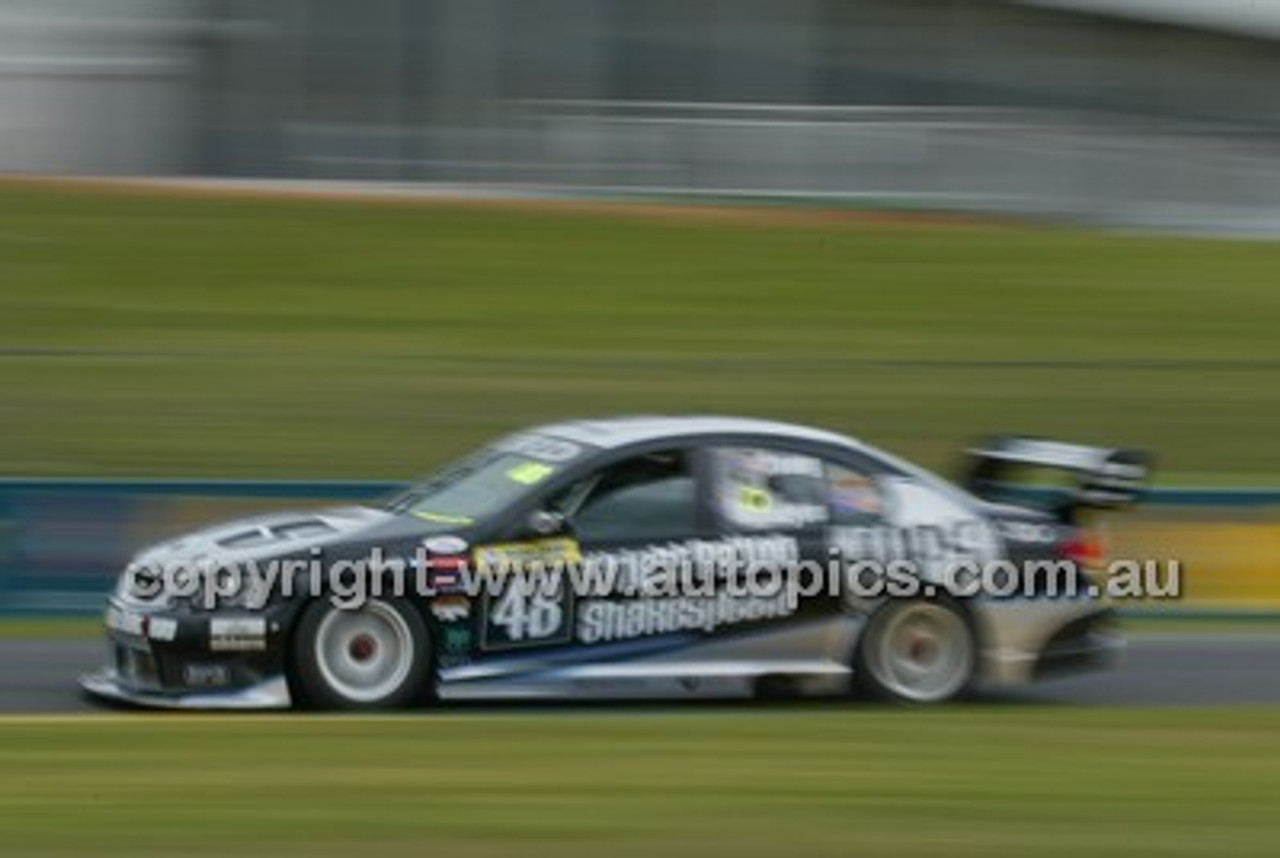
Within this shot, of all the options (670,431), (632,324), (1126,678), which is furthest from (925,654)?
(632,324)

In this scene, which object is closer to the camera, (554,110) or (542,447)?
(542,447)

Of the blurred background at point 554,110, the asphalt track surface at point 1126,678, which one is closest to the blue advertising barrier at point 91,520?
the asphalt track surface at point 1126,678

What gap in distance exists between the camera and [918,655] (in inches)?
483

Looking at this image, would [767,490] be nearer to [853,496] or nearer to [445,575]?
[853,496]

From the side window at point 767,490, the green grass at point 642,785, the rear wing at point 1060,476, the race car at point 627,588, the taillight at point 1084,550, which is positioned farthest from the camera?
the rear wing at point 1060,476

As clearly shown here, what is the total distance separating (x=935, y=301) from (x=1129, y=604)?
13.0 metres

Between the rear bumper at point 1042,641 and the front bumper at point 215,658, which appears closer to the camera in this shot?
the front bumper at point 215,658

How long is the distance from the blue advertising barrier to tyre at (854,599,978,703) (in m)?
5.11

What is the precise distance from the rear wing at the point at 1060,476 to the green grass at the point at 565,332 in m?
8.52

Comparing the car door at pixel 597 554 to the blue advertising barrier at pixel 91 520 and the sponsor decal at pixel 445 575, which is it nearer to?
the sponsor decal at pixel 445 575

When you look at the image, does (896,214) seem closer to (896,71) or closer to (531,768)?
(896,71)

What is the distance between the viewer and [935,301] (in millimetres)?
29422

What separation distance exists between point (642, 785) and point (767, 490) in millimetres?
3543

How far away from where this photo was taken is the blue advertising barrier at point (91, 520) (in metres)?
16.4
